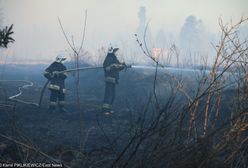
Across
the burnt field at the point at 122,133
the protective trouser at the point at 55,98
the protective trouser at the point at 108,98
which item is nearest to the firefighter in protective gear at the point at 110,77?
the protective trouser at the point at 108,98

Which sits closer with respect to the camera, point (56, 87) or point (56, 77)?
point (56, 87)

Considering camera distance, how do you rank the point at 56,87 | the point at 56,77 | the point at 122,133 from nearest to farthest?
the point at 122,133 → the point at 56,87 → the point at 56,77

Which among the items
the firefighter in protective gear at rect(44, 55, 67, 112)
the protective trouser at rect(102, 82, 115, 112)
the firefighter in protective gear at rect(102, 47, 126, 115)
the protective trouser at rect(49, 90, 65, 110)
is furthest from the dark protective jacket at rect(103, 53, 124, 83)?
the protective trouser at rect(49, 90, 65, 110)

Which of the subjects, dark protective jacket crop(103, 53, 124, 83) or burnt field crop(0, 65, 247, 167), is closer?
burnt field crop(0, 65, 247, 167)

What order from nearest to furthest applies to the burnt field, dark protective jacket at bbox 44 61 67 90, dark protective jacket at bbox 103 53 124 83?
the burnt field, dark protective jacket at bbox 44 61 67 90, dark protective jacket at bbox 103 53 124 83

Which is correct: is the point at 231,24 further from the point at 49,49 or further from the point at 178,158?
the point at 49,49

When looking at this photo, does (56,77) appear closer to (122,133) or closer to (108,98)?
A: (108,98)

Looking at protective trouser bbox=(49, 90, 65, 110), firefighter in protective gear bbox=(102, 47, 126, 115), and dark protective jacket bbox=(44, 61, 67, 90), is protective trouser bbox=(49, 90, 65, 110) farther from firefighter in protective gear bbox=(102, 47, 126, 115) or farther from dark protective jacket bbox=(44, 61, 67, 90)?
firefighter in protective gear bbox=(102, 47, 126, 115)

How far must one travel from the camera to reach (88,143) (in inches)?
221

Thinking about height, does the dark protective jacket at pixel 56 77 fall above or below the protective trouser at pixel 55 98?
above

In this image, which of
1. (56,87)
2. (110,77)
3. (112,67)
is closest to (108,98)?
(110,77)

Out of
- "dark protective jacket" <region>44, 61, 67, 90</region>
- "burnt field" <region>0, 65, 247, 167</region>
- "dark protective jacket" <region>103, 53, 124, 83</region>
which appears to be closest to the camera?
"burnt field" <region>0, 65, 247, 167</region>

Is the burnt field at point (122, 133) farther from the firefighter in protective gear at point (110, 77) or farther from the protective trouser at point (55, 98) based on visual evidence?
the firefighter in protective gear at point (110, 77)

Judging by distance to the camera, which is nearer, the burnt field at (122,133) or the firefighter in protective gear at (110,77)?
the burnt field at (122,133)
